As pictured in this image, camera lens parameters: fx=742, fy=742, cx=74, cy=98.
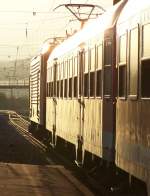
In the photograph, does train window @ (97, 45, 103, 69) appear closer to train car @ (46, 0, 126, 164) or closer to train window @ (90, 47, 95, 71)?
train car @ (46, 0, 126, 164)

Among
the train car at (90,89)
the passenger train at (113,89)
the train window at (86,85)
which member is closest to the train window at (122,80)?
the passenger train at (113,89)

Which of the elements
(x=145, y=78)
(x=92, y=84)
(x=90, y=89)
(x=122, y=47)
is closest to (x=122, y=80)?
(x=122, y=47)

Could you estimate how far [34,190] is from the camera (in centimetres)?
1391

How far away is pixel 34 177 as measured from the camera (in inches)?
643

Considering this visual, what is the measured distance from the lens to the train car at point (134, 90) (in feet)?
30.8

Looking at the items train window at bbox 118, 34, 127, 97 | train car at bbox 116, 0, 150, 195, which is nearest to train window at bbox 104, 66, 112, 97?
train car at bbox 116, 0, 150, 195

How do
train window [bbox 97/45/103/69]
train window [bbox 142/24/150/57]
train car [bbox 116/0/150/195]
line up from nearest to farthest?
train window [bbox 142/24/150/57], train car [bbox 116/0/150/195], train window [bbox 97/45/103/69]

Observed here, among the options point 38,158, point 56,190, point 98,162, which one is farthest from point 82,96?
point 38,158

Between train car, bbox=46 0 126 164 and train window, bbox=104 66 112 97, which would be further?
train car, bbox=46 0 126 164

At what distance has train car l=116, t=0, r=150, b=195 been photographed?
9398 millimetres

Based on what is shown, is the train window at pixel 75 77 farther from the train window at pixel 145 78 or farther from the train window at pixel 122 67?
the train window at pixel 145 78

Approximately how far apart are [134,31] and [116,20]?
1982mm

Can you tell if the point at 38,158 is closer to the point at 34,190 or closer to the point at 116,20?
the point at 34,190

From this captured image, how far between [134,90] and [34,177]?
22.2ft
